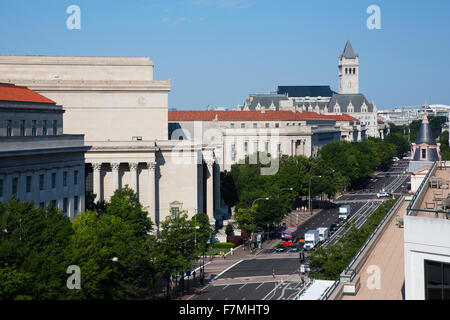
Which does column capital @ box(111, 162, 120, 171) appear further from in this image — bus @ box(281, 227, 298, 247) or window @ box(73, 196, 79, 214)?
bus @ box(281, 227, 298, 247)

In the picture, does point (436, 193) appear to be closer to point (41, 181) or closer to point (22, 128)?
point (41, 181)

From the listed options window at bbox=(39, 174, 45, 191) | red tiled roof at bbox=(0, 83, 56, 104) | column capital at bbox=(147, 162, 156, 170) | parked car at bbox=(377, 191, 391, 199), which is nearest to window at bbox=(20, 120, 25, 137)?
red tiled roof at bbox=(0, 83, 56, 104)

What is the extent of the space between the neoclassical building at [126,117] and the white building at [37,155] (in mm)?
21140

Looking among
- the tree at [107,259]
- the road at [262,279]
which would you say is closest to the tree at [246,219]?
the road at [262,279]

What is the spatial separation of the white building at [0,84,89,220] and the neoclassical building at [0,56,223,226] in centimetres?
2114

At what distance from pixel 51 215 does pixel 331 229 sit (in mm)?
69090

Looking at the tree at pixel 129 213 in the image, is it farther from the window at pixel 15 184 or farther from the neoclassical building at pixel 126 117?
the neoclassical building at pixel 126 117

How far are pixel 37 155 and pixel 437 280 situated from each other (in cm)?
4837

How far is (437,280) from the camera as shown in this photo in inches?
1082

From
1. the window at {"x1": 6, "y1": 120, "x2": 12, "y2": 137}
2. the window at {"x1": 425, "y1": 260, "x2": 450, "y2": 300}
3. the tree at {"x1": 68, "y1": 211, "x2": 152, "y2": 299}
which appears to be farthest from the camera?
the window at {"x1": 6, "y1": 120, "x2": 12, "y2": 137}

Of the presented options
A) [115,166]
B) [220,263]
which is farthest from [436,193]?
[115,166]

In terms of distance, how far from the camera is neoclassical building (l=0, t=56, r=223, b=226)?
10056 centimetres

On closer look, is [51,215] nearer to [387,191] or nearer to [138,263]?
[138,263]

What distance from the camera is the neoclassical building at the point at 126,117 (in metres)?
101
